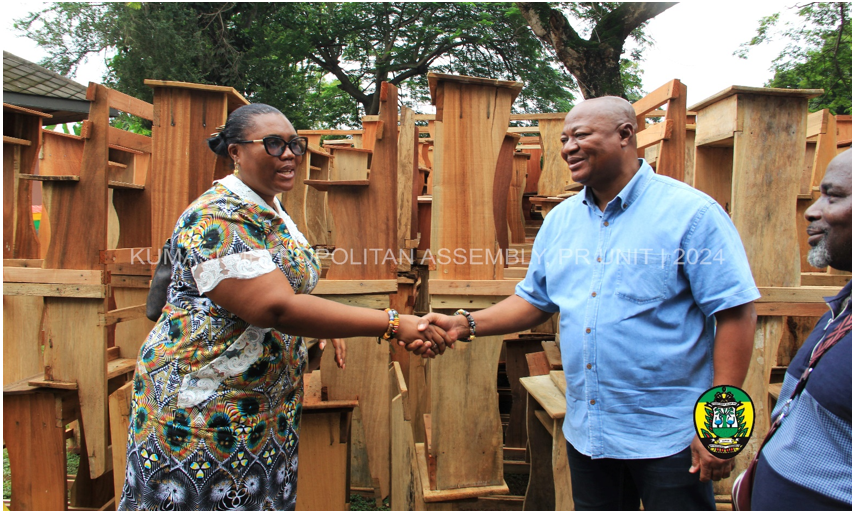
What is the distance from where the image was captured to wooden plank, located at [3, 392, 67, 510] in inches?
117

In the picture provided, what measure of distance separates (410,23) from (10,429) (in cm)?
1758

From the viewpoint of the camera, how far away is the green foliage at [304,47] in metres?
12.6

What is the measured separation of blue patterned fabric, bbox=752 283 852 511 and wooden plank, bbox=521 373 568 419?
951mm

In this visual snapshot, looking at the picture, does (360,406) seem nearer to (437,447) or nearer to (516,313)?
(437,447)

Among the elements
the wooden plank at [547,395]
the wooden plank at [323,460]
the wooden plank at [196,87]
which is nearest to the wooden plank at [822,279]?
the wooden plank at [547,395]

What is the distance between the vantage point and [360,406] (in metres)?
3.55

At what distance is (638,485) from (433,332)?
101 cm

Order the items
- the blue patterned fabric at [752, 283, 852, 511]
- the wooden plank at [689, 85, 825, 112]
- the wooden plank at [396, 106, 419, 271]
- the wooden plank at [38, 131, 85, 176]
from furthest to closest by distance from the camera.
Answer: the wooden plank at [38, 131, 85, 176], the wooden plank at [396, 106, 419, 271], the wooden plank at [689, 85, 825, 112], the blue patterned fabric at [752, 283, 852, 511]

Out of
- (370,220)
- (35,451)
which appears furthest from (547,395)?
(35,451)

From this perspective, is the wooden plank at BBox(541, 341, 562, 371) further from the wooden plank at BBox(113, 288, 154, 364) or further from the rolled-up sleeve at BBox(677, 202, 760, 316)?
the wooden plank at BBox(113, 288, 154, 364)

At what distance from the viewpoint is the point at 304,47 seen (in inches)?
645

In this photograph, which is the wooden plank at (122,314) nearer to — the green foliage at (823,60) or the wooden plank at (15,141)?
the wooden plank at (15,141)

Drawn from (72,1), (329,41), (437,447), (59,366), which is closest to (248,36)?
(329,41)

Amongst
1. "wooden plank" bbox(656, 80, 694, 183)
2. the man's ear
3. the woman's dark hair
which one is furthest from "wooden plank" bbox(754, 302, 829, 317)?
the woman's dark hair
